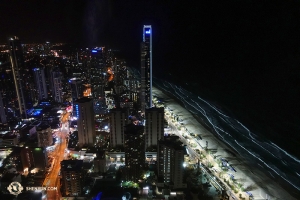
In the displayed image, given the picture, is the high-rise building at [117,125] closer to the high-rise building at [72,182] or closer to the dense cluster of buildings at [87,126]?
the dense cluster of buildings at [87,126]

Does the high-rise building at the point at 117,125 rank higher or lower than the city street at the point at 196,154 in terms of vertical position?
higher

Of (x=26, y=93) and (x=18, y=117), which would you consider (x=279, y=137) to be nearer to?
(x=18, y=117)

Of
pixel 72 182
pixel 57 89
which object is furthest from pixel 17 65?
pixel 72 182

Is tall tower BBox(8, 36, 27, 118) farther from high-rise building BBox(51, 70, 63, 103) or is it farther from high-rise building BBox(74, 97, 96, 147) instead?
high-rise building BBox(74, 97, 96, 147)

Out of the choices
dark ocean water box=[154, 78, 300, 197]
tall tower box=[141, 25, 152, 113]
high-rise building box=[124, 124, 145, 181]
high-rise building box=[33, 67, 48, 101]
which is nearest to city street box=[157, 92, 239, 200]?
dark ocean water box=[154, 78, 300, 197]

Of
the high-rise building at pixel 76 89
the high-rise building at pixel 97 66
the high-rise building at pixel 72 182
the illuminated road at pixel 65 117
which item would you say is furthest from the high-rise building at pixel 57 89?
the high-rise building at pixel 72 182

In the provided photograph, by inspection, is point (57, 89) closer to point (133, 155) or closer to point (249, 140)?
point (133, 155)

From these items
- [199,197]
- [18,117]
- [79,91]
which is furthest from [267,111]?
[18,117]
